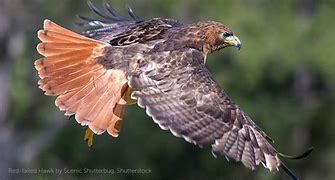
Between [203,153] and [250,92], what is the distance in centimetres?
217

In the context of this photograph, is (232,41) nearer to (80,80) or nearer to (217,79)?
(80,80)

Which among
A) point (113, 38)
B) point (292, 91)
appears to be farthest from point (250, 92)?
point (113, 38)

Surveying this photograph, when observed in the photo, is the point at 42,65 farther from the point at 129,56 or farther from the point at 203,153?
the point at 203,153

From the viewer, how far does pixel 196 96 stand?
785cm

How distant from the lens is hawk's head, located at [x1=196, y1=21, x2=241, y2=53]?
862cm

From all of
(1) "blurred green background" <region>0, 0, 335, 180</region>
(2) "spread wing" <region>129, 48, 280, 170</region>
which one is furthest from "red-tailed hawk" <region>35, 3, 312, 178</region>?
(1) "blurred green background" <region>0, 0, 335, 180</region>

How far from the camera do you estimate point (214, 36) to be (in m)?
8.66

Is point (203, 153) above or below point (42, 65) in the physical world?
below

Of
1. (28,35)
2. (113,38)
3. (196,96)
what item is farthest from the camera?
(28,35)

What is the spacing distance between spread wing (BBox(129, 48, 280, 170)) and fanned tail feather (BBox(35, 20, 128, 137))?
1.11 feet

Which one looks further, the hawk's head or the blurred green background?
the blurred green background

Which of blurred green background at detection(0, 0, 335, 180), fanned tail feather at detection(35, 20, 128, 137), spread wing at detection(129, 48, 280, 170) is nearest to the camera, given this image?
spread wing at detection(129, 48, 280, 170)

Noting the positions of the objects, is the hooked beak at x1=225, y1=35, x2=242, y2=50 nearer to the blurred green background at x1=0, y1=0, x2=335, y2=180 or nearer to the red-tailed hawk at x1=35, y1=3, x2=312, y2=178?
the red-tailed hawk at x1=35, y1=3, x2=312, y2=178

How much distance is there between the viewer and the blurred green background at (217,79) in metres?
19.0
